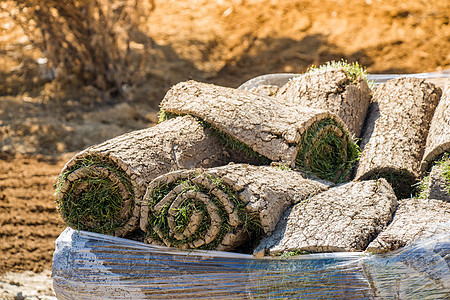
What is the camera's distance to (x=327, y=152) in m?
3.52

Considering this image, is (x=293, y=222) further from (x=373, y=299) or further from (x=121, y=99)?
(x=121, y=99)

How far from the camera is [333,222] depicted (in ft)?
8.87

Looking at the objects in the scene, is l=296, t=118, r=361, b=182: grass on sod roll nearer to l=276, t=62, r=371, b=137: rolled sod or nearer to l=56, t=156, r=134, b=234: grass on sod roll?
l=276, t=62, r=371, b=137: rolled sod

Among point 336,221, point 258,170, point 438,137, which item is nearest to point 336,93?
point 438,137

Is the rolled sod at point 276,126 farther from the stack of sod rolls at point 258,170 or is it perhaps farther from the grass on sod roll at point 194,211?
the grass on sod roll at point 194,211

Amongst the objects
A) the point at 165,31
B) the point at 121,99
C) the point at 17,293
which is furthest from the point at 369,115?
the point at 165,31

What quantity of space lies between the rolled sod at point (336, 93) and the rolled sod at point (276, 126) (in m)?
0.31

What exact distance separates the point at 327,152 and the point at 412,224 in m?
0.96

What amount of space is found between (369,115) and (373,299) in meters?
1.83

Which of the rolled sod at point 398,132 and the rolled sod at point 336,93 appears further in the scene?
the rolled sod at point 336,93

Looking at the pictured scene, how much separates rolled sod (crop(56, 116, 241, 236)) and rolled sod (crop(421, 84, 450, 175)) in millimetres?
1445

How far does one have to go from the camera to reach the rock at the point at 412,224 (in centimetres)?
→ 252

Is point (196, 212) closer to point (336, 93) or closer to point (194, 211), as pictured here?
point (194, 211)

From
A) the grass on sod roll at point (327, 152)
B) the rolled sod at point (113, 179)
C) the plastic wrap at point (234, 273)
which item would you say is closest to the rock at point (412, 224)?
the plastic wrap at point (234, 273)
